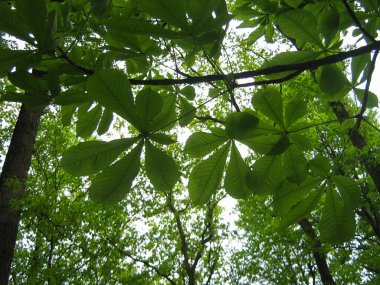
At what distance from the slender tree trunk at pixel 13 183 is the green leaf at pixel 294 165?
13.0 ft

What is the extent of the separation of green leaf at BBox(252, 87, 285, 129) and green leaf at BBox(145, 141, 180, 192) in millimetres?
373

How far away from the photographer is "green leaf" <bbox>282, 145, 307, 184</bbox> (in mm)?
1115

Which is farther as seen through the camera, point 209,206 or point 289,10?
point 209,206

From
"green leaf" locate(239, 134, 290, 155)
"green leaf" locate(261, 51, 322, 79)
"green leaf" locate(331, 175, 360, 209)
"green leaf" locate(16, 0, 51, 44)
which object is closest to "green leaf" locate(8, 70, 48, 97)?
"green leaf" locate(16, 0, 51, 44)

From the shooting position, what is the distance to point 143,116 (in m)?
0.92

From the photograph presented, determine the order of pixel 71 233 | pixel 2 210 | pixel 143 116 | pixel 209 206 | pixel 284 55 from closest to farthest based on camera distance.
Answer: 1. pixel 143 116
2. pixel 284 55
3. pixel 2 210
4. pixel 71 233
5. pixel 209 206

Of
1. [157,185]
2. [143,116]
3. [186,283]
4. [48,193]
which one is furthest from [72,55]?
[186,283]

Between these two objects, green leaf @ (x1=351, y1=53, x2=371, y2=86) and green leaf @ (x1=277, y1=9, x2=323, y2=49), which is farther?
green leaf @ (x1=351, y1=53, x2=371, y2=86)

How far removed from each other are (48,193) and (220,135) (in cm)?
506

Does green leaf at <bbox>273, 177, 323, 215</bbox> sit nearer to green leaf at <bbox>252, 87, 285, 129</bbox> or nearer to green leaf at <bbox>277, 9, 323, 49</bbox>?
green leaf at <bbox>252, 87, 285, 129</bbox>

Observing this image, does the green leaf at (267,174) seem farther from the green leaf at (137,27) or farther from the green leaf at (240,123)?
the green leaf at (137,27)

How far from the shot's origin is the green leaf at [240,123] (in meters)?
1.00

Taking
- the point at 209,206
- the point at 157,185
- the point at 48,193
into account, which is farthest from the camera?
the point at 209,206

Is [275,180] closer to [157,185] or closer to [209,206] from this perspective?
[157,185]
